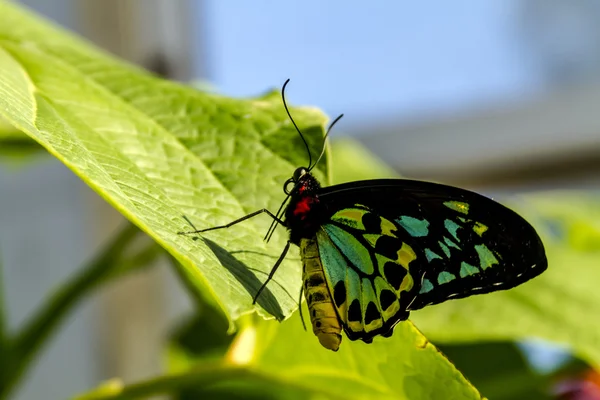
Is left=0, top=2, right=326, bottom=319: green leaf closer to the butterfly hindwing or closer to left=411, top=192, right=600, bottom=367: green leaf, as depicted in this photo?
the butterfly hindwing

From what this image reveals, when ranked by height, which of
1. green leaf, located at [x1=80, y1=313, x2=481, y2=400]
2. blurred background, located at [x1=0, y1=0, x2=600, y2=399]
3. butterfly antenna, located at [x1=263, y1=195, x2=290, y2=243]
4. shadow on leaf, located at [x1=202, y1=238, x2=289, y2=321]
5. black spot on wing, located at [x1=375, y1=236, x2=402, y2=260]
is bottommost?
blurred background, located at [x1=0, y1=0, x2=600, y2=399]

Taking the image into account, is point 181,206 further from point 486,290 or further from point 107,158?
point 486,290

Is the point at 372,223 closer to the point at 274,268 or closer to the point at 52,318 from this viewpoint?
the point at 274,268

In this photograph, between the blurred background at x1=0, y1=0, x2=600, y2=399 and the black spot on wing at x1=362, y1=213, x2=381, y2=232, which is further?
the blurred background at x1=0, y1=0, x2=600, y2=399

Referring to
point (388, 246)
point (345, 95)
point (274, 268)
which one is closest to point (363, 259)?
point (388, 246)

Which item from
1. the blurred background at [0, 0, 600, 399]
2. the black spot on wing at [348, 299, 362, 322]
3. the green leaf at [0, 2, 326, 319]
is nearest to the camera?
the green leaf at [0, 2, 326, 319]

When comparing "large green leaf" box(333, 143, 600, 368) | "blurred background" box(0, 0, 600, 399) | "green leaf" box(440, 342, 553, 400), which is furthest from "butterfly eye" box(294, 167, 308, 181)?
"blurred background" box(0, 0, 600, 399)

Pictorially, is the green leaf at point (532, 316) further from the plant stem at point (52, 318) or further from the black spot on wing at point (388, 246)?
the plant stem at point (52, 318)

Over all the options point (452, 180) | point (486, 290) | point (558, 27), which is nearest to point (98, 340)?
point (452, 180)

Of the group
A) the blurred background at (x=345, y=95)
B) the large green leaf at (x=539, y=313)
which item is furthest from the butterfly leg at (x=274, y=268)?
the blurred background at (x=345, y=95)
